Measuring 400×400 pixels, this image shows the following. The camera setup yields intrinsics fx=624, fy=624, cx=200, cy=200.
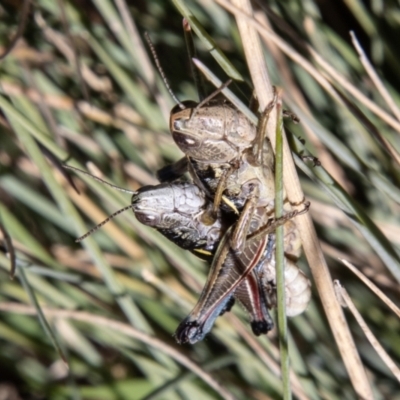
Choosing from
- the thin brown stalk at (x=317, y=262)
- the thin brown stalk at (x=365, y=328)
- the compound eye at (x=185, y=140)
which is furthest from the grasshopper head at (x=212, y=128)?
the thin brown stalk at (x=365, y=328)

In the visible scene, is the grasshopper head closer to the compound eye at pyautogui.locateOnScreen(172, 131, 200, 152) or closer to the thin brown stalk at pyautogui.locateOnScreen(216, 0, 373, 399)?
the compound eye at pyautogui.locateOnScreen(172, 131, 200, 152)

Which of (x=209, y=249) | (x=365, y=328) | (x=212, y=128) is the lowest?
(x=365, y=328)

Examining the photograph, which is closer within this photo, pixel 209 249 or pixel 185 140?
pixel 185 140

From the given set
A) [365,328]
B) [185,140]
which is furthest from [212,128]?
[365,328]

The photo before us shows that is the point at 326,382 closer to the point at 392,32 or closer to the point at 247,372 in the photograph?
the point at 247,372

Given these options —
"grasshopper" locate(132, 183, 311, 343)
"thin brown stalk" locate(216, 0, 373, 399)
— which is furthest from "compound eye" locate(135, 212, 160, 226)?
"thin brown stalk" locate(216, 0, 373, 399)

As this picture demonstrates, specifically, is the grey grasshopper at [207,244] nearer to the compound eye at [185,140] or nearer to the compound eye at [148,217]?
the compound eye at [148,217]

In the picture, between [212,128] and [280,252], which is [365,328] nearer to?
[280,252]

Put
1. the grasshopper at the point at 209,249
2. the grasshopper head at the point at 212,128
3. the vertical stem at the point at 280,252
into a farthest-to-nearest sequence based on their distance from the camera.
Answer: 1. the grasshopper at the point at 209,249
2. the grasshopper head at the point at 212,128
3. the vertical stem at the point at 280,252

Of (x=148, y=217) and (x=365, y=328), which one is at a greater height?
(x=148, y=217)

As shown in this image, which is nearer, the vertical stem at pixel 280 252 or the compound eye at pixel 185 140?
the vertical stem at pixel 280 252
